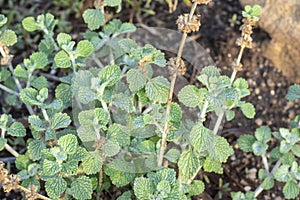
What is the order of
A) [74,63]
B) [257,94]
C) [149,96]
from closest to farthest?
[149,96], [74,63], [257,94]

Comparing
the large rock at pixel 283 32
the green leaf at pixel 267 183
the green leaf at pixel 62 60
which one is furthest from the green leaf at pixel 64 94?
the large rock at pixel 283 32

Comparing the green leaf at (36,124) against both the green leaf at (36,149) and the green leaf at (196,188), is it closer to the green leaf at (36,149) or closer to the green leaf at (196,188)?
the green leaf at (36,149)

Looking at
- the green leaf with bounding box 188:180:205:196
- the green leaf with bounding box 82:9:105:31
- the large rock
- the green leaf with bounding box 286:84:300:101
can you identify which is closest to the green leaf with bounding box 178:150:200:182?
the green leaf with bounding box 188:180:205:196

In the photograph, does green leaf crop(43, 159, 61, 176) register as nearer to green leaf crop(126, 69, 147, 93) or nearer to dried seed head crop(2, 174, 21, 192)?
dried seed head crop(2, 174, 21, 192)

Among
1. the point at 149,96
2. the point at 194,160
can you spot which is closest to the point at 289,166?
the point at 194,160

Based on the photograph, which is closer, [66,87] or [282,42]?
[66,87]

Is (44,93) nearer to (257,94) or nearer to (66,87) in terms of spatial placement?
(66,87)

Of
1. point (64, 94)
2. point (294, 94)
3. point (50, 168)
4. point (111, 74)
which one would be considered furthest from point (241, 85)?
point (50, 168)
